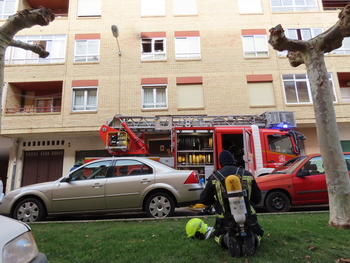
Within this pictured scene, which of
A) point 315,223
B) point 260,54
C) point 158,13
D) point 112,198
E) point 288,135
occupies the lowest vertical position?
point 315,223

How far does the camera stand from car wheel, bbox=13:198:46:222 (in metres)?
5.86

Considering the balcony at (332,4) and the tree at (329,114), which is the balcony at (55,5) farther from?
the balcony at (332,4)

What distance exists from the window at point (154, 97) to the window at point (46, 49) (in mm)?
5288

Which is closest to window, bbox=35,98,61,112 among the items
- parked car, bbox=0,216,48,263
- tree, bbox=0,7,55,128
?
tree, bbox=0,7,55,128

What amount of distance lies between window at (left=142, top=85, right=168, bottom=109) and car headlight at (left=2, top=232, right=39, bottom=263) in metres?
11.9

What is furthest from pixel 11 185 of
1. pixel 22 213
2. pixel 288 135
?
pixel 288 135

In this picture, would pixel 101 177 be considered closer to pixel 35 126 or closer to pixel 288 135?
pixel 288 135

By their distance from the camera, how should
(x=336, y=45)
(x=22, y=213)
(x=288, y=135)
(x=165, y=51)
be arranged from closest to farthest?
(x=336, y=45), (x=22, y=213), (x=288, y=135), (x=165, y=51)

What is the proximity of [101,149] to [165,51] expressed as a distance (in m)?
6.83

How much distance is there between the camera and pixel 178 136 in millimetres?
8875

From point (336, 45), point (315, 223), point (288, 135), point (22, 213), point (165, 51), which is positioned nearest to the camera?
point (315, 223)

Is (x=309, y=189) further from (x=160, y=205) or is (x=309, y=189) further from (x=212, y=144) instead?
(x=160, y=205)

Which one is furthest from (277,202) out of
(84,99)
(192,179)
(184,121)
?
(84,99)

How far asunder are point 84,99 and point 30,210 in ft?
29.0
